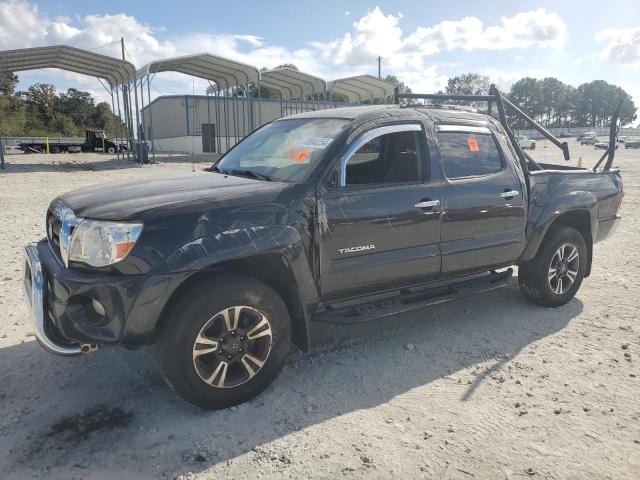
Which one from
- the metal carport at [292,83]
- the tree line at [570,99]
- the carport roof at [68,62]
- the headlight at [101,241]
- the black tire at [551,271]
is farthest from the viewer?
the tree line at [570,99]

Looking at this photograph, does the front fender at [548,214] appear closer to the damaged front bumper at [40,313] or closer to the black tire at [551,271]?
the black tire at [551,271]

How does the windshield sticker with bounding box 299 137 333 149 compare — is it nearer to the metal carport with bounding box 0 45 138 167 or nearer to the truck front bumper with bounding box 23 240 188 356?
the truck front bumper with bounding box 23 240 188 356

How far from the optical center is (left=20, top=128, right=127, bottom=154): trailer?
36.9 m

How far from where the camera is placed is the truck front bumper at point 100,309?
279 cm

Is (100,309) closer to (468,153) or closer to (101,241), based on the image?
(101,241)

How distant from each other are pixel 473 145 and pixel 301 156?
1648 millimetres

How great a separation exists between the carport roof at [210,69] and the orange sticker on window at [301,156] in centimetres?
2241

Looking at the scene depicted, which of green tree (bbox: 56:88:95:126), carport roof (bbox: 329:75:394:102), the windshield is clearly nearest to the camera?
the windshield

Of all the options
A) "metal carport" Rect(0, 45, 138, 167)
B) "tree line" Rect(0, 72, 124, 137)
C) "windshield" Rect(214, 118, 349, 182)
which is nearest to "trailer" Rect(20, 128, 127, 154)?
"tree line" Rect(0, 72, 124, 137)

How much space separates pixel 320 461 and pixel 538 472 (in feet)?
3.79

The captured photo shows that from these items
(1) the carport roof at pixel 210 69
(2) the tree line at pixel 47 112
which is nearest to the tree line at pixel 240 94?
(2) the tree line at pixel 47 112

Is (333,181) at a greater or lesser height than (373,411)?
greater

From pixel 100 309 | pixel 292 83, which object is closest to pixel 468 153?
pixel 100 309

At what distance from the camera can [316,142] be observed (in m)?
3.75
